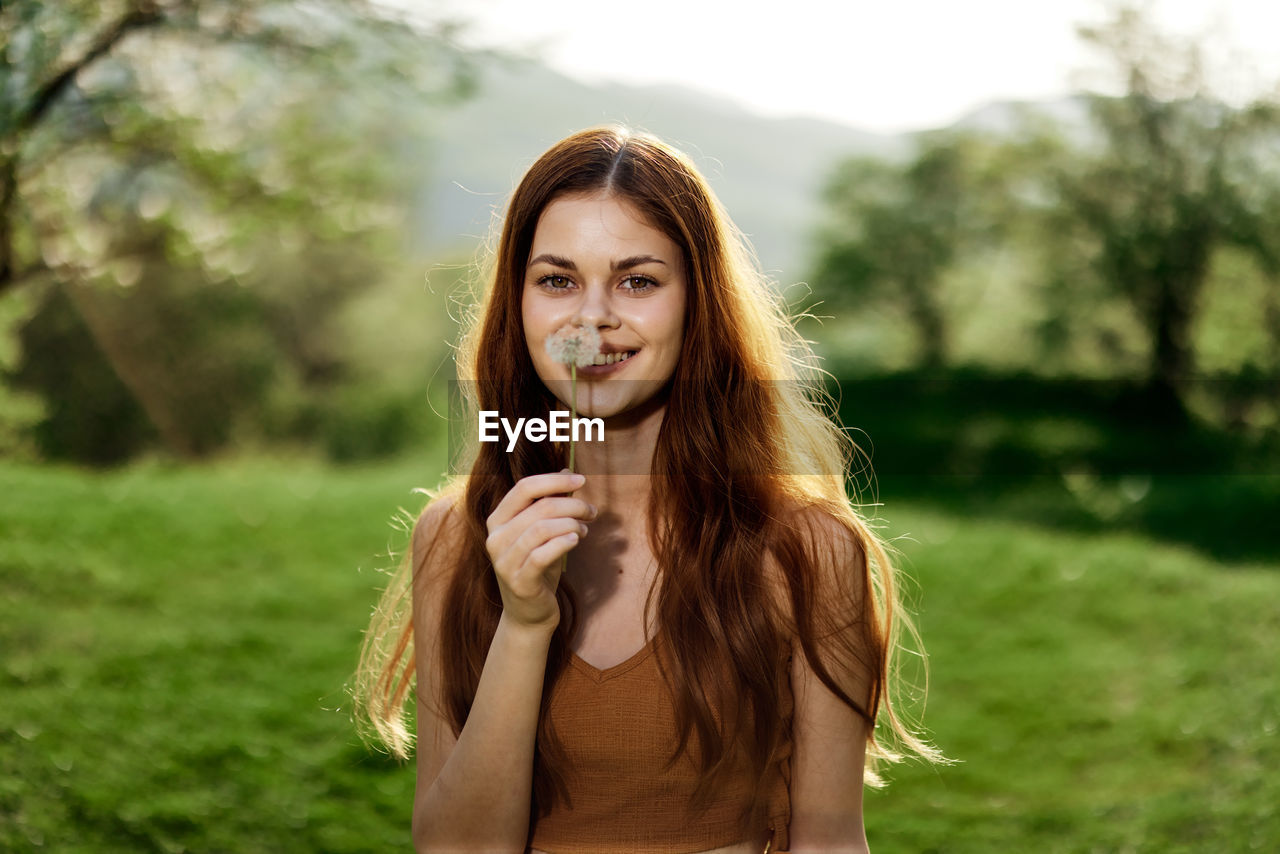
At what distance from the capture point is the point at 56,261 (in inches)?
246

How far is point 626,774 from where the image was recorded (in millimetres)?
1611

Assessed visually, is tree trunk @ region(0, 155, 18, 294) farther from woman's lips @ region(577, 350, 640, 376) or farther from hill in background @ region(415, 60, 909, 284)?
hill in background @ region(415, 60, 909, 284)

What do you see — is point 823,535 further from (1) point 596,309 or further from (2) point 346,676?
(2) point 346,676

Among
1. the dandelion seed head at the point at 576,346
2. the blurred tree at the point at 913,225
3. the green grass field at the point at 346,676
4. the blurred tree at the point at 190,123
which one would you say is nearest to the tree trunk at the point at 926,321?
the blurred tree at the point at 913,225

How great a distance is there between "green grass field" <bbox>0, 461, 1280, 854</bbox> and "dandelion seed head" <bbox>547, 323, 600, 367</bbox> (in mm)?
2940

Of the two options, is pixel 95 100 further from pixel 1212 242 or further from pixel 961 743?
pixel 1212 242

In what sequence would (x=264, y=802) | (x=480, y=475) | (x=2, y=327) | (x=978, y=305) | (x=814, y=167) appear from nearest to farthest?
(x=480, y=475), (x=264, y=802), (x=2, y=327), (x=978, y=305), (x=814, y=167)

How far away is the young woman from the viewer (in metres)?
1.58

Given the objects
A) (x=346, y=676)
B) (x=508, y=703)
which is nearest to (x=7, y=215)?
(x=346, y=676)

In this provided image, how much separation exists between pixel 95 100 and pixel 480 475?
16.4 feet

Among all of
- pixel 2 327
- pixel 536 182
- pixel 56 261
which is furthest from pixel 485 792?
pixel 2 327

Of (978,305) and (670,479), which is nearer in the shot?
(670,479)

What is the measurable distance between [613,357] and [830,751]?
2.25 feet

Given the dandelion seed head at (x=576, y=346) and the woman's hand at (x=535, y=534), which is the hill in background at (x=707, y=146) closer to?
the dandelion seed head at (x=576, y=346)
